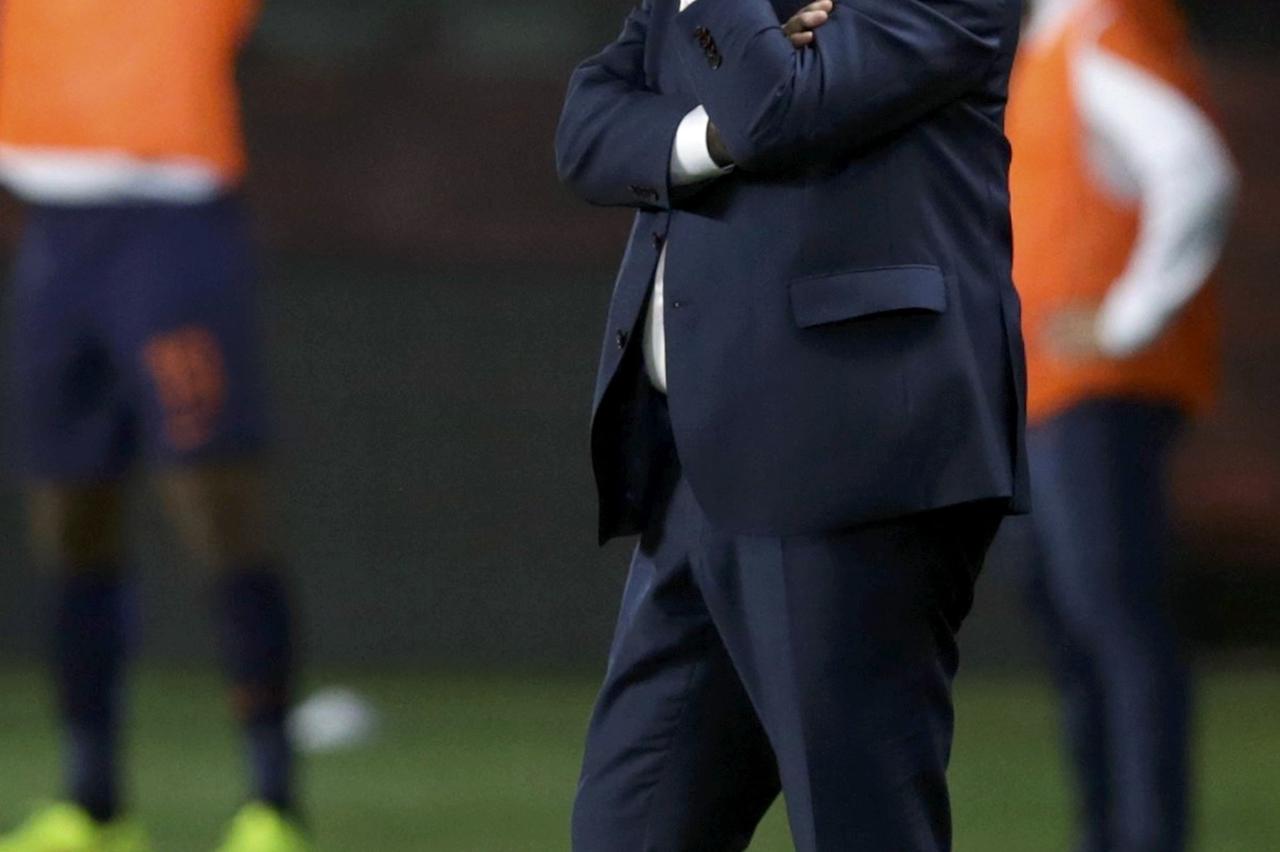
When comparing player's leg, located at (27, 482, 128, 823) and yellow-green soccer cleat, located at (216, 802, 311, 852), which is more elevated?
player's leg, located at (27, 482, 128, 823)

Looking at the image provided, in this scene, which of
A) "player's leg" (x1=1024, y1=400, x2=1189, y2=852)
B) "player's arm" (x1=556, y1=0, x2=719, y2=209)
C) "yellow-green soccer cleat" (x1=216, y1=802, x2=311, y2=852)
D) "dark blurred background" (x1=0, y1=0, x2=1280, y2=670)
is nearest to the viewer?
"player's arm" (x1=556, y1=0, x2=719, y2=209)

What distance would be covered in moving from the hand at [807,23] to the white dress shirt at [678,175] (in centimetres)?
10

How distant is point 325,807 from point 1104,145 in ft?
7.47

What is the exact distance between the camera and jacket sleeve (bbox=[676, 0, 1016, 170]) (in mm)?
2572

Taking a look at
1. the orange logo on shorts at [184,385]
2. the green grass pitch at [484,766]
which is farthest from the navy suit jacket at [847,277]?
the green grass pitch at [484,766]

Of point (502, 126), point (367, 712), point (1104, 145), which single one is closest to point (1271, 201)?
point (502, 126)

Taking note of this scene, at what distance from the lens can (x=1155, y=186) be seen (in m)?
4.39

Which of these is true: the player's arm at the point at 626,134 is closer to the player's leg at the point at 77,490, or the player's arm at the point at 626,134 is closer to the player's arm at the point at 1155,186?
the player's arm at the point at 1155,186

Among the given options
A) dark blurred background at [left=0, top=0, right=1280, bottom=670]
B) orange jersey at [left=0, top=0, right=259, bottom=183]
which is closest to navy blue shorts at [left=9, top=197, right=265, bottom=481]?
orange jersey at [left=0, top=0, right=259, bottom=183]

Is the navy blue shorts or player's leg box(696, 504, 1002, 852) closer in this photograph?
player's leg box(696, 504, 1002, 852)

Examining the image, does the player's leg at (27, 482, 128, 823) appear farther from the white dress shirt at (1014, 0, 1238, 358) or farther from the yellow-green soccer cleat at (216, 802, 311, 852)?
the white dress shirt at (1014, 0, 1238, 358)

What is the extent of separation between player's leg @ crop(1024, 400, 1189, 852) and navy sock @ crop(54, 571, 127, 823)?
1.72 meters

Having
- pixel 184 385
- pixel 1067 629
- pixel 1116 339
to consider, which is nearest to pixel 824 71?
pixel 1116 339

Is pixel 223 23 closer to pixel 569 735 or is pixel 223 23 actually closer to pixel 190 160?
pixel 190 160
